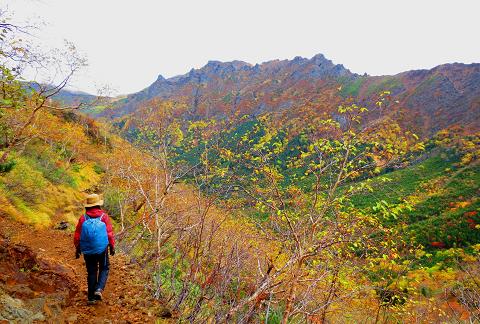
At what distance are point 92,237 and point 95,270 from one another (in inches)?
23.2

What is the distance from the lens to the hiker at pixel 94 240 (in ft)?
14.0

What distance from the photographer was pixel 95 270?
447 cm

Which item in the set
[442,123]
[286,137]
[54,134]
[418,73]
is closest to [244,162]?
[286,137]

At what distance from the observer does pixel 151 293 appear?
544 cm

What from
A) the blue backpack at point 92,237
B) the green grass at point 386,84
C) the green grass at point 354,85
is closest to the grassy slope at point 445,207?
the blue backpack at point 92,237

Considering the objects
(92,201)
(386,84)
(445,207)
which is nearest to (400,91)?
(386,84)

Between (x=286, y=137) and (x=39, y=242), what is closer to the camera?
(x=286, y=137)

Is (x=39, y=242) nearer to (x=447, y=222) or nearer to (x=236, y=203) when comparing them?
(x=236, y=203)

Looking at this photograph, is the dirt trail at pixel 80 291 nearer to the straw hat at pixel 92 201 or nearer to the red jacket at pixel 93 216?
the red jacket at pixel 93 216

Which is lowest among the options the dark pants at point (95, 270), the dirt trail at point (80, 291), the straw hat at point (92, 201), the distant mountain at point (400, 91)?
the dirt trail at point (80, 291)

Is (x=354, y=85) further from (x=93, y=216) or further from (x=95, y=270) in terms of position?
(x=95, y=270)

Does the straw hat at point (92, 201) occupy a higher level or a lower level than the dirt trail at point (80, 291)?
higher

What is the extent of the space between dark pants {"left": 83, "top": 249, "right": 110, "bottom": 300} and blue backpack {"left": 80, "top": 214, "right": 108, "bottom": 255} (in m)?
0.16

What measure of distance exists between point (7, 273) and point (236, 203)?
377cm
